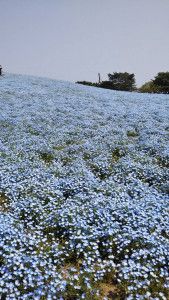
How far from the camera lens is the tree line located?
47.4m

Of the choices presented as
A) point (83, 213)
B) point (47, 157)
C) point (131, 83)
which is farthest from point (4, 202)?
point (131, 83)

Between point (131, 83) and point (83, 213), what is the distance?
57.2m

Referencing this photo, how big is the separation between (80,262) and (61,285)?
109 cm

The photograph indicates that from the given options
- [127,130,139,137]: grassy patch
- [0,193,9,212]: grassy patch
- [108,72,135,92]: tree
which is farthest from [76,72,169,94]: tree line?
[0,193,9,212]: grassy patch

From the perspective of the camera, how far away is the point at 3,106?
22547 mm

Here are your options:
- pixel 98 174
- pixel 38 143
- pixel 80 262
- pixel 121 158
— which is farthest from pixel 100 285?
pixel 38 143

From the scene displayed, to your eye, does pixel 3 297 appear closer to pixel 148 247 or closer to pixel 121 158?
pixel 148 247

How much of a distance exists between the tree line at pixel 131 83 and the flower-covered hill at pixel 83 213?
31.2 metres

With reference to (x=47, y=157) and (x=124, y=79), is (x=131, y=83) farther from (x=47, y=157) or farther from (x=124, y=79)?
(x=47, y=157)

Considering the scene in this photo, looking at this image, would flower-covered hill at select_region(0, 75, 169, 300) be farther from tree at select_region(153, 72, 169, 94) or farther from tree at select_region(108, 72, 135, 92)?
tree at select_region(108, 72, 135, 92)

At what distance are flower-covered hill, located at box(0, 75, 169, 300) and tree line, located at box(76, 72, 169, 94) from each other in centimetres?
3116

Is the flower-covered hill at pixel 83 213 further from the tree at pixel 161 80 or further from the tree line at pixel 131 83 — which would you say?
the tree at pixel 161 80

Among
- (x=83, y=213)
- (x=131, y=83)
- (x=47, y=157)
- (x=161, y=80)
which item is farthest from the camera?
(x=131, y=83)

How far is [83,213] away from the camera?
8.56 metres
